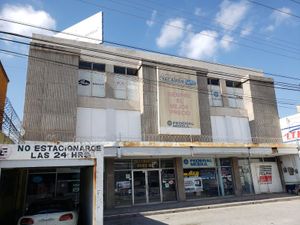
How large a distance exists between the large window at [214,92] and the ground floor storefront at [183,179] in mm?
5003

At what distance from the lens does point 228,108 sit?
23.4 metres

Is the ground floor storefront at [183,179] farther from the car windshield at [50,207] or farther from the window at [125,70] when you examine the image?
the car windshield at [50,207]

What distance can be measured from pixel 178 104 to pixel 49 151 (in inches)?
529

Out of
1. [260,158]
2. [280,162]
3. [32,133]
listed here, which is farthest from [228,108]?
[32,133]

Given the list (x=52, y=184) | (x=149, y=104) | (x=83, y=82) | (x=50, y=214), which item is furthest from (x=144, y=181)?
(x=50, y=214)

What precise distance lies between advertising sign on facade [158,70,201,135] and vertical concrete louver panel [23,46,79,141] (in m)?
6.41

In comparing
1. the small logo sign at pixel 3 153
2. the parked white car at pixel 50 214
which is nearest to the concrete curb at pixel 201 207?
the parked white car at pixel 50 214

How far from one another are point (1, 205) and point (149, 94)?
479 inches

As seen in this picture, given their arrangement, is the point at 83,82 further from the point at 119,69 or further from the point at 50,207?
the point at 50,207

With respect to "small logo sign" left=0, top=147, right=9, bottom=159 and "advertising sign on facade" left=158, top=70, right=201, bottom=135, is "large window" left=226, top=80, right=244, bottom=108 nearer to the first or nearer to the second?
"advertising sign on facade" left=158, top=70, right=201, bottom=135

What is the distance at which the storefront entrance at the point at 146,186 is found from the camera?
57.9 ft

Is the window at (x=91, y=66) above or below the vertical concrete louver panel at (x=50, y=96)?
above

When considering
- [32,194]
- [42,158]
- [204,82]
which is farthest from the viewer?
[204,82]

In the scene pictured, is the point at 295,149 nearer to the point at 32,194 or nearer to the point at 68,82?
the point at 68,82
